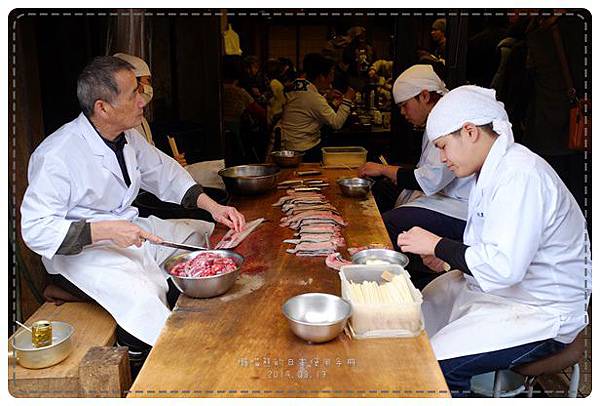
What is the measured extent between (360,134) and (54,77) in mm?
5175

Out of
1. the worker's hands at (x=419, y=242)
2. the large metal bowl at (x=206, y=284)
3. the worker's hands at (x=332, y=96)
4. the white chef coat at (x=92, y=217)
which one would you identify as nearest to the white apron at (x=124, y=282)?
the white chef coat at (x=92, y=217)

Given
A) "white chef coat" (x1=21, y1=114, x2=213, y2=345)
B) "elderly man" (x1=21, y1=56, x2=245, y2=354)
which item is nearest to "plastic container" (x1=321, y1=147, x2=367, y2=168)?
"elderly man" (x1=21, y1=56, x2=245, y2=354)

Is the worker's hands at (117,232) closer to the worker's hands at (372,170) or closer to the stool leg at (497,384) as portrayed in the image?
the stool leg at (497,384)

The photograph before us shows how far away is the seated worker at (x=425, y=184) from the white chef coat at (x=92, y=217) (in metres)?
2.14

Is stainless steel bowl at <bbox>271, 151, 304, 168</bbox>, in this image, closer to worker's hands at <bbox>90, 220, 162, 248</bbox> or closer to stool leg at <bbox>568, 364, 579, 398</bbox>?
worker's hands at <bbox>90, 220, 162, 248</bbox>

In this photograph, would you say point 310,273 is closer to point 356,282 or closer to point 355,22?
point 356,282

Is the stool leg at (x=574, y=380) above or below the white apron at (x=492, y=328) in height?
below

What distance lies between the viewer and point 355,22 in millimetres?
13508

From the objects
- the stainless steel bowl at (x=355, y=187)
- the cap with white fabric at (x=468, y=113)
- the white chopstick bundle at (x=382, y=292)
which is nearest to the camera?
the white chopstick bundle at (x=382, y=292)

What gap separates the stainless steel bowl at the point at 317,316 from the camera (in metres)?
2.12

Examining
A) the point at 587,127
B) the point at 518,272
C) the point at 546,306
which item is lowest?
the point at 546,306

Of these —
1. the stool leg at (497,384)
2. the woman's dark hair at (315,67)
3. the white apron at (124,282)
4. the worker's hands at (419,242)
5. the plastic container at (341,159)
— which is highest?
the woman's dark hair at (315,67)

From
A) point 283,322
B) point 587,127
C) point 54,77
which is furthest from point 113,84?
point 587,127

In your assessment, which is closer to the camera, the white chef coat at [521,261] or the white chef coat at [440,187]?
the white chef coat at [521,261]
